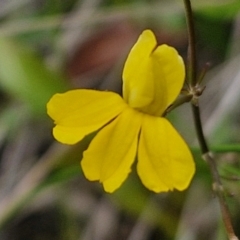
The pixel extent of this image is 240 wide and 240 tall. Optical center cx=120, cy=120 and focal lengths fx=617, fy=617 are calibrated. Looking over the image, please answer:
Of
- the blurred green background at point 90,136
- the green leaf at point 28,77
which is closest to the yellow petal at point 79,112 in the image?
the blurred green background at point 90,136

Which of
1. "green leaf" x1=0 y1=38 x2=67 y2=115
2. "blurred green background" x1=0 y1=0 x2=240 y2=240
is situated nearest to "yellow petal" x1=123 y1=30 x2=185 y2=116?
"blurred green background" x1=0 y1=0 x2=240 y2=240

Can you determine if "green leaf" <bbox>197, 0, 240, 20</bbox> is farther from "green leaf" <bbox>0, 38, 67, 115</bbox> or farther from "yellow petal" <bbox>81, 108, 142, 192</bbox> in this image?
"yellow petal" <bbox>81, 108, 142, 192</bbox>

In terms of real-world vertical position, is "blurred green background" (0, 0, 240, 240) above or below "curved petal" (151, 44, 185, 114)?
below

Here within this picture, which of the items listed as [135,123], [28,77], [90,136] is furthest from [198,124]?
[28,77]

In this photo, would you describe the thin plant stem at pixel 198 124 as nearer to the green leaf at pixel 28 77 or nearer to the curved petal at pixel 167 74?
the curved petal at pixel 167 74

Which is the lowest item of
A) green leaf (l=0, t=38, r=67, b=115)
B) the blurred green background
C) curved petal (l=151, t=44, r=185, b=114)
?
the blurred green background

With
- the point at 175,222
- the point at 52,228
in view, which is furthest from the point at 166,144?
the point at 52,228

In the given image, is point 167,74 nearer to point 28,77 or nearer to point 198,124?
point 198,124
